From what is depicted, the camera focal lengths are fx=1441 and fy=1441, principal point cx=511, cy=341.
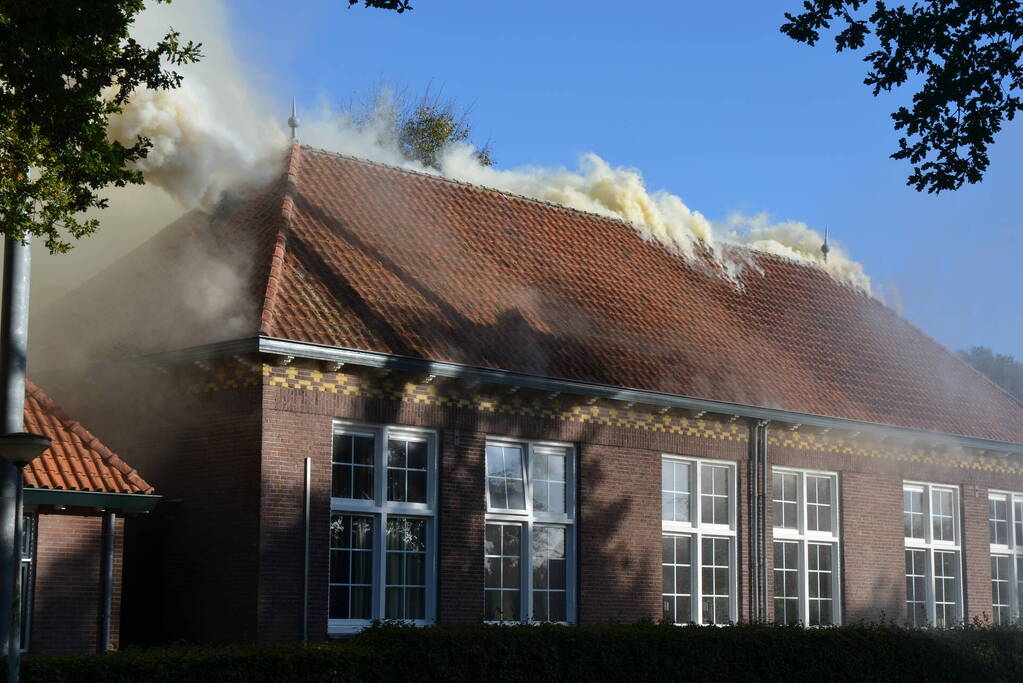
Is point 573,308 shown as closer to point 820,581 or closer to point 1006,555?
point 820,581

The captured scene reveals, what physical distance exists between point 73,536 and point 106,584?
29.1 inches

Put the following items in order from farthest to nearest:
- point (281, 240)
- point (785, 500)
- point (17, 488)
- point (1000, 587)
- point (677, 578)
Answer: point (1000, 587) → point (785, 500) → point (677, 578) → point (281, 240) → point (17, 488)

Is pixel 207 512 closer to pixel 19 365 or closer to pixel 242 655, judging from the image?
pixel 242 655

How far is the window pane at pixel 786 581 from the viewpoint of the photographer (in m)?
25.3

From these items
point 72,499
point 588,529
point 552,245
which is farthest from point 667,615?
point 72,499

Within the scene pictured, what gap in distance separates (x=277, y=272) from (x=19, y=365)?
21.6ft

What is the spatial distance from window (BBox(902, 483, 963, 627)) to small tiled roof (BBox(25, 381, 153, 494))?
15648 millimetres

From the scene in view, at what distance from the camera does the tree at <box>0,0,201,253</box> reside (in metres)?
13.4

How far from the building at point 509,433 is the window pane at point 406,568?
0.12ft

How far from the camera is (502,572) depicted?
21328 millimetres

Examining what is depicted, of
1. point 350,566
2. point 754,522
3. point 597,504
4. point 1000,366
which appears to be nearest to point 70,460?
point 350,566

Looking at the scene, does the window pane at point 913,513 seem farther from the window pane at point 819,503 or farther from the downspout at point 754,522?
the downspout at point 754,522

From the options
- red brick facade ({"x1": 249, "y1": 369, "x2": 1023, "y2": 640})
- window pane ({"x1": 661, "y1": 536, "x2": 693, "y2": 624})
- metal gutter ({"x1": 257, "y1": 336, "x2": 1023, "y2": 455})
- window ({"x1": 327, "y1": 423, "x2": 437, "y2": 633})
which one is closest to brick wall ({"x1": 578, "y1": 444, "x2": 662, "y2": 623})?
red brick facade ({"x1": 249, "y1": 369, "x2": 1023, "y2": 640})

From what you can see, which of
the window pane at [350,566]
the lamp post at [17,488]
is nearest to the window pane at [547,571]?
the window pane at [350,566]
